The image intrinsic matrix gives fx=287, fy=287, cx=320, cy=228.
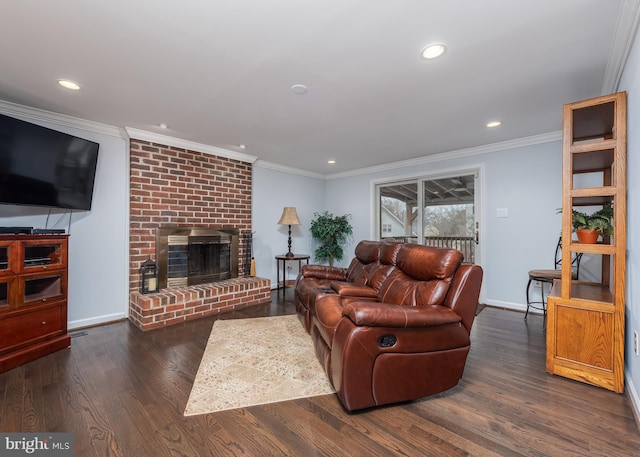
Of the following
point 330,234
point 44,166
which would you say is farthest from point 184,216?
point 330,234

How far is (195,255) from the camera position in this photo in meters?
3.90

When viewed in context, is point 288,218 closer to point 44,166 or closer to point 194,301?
point 194,301

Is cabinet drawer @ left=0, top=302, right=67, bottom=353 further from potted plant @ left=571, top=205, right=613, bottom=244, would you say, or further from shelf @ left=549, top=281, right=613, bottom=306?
potted plant @ left=571, top=205, right=613, bottom=244

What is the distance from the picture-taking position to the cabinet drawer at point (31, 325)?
2191mm

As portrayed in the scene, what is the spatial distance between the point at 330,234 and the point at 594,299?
12.3 ft

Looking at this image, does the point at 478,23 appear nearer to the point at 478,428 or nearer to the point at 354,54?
the point at 354,54

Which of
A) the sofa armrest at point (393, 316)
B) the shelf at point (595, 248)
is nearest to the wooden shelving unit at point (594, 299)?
the shelf at point (595, 248)

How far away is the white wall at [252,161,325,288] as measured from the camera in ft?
15.7

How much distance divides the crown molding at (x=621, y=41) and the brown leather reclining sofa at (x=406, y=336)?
5.17 feet

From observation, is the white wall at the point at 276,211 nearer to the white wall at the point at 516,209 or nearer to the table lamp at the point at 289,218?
the table lamp at the point at 289,218

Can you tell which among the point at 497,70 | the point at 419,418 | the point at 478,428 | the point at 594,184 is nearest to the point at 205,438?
the point at 419,418

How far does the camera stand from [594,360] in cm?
196

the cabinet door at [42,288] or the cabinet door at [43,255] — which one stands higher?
the cabinet door at [43,255]

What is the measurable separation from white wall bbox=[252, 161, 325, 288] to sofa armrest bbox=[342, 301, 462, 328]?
11.0 feet
